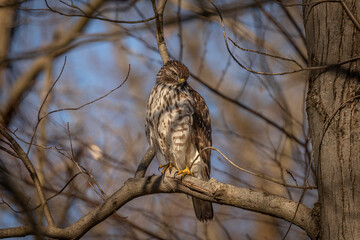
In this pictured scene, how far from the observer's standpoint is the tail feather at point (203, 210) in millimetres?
4555

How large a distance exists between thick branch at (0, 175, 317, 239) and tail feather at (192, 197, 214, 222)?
4.71ft

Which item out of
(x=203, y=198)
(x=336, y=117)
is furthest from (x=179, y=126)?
(x=336, y=117)

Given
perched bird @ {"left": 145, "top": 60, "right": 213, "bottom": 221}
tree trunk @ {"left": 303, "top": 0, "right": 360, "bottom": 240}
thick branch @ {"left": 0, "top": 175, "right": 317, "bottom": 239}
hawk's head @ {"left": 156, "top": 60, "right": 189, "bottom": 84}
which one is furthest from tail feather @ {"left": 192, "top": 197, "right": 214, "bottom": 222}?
tree trunk @ {"left": 303, "top": 0, "right": 360, "bottom": 240}

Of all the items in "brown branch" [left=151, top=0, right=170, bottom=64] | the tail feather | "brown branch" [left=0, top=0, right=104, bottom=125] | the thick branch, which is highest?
"brown branch" [left=0, top=0, right=104, bottom=125]

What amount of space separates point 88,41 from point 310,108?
506cm

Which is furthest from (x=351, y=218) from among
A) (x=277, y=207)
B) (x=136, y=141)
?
(x=136, y=141)

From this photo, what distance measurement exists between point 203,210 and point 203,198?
1707mm

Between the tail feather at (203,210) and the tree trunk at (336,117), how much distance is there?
2.05 meters

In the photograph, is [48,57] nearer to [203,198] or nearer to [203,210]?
[203,210]

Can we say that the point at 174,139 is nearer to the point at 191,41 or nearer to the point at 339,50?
the point at 339,50

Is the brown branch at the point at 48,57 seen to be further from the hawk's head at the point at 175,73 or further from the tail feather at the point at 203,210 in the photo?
the tail feather at the point at 203,210

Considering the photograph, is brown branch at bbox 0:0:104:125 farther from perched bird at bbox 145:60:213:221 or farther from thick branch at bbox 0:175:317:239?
thick branch at bbox 0:175:317:239

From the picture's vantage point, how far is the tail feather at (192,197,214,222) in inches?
179

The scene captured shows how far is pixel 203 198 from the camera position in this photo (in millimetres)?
2916
